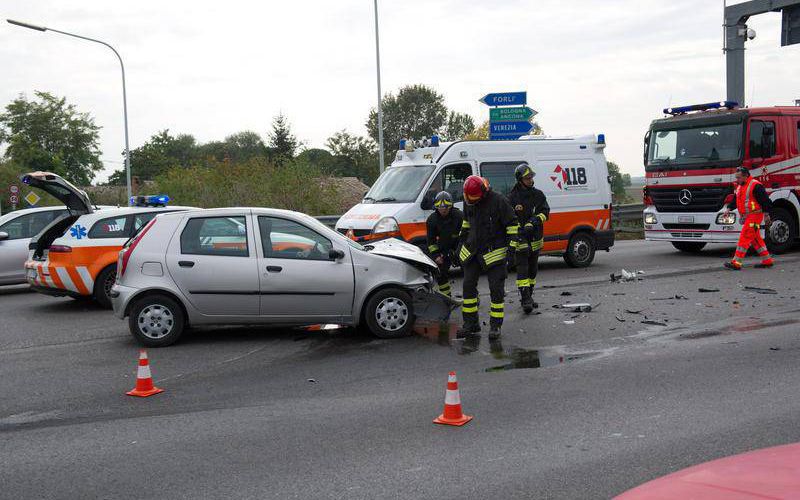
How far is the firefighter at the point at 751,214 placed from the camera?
1366cm

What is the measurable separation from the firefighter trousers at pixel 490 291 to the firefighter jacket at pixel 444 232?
1316mm

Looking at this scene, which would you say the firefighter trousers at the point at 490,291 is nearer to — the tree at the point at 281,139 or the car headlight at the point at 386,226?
the car headlight at the point at 386,226

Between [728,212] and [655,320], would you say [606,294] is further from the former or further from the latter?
[728,212]

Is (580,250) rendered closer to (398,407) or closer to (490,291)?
(490,291)

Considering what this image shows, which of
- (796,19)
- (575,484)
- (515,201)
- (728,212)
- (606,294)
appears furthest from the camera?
(796,19)

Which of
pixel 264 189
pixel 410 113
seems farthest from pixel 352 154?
pixel 264 189

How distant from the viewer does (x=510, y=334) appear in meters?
8.74

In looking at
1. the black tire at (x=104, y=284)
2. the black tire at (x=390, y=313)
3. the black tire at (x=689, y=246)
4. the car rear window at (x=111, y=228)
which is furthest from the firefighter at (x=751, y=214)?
the black tire at (x=104, y=284)

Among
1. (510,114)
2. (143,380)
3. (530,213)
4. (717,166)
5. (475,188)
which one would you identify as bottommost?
(143,380)

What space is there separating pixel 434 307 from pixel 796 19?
16977mm

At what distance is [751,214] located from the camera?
13773 mm

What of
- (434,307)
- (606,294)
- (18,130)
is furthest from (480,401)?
(18,130)

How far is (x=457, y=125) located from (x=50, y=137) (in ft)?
148

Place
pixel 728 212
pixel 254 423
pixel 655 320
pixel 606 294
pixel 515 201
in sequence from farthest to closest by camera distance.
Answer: pixel 728 212, pixel 606 294, pixel 515 201, pixel 655 320, pixel 254 423
